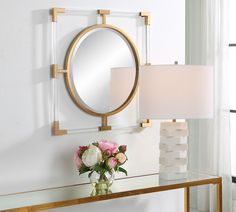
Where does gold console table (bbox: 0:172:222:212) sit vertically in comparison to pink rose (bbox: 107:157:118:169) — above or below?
below

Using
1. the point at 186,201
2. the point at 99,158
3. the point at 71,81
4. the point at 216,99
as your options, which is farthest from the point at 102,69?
the point at 216,99

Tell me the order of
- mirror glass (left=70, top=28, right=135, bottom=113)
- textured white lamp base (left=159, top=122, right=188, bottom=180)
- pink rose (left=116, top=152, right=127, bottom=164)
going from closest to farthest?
pink rose (left=116, top=152, right=127, bottom=164)
mirror glass (left=70, top=28, right=135, bottom=113)
textured white lamp base (left=159, top=122, right=188, bottom=180)

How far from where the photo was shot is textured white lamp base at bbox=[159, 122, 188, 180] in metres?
3.23

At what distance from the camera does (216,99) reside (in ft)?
14.5

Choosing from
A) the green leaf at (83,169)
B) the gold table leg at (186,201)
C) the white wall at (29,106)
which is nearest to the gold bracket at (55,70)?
the white wall at (29,106)

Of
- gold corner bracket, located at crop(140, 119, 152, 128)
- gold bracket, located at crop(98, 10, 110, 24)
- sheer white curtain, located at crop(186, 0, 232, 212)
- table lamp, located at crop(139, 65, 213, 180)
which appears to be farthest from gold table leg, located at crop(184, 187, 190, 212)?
gold bracket, located at crop(98, 10, 110, 24)

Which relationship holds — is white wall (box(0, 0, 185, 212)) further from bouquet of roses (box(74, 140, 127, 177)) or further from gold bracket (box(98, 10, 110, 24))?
bouquet of roses (box(74, 140, 127, 177))

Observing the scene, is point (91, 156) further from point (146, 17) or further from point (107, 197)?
point (146, 17)

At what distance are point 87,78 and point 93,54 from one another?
0.15 metres

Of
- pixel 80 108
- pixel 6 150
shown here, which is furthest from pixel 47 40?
pixel 6 150

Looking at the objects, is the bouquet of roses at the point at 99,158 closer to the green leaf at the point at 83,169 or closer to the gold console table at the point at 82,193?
the green leaf at the point at 83,169

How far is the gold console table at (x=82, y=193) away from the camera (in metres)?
2.67

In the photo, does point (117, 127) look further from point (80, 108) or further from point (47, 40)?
point (47, 40)

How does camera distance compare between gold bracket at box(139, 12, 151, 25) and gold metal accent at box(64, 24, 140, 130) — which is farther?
gold bracket at box(139, 12, 151, 25)
